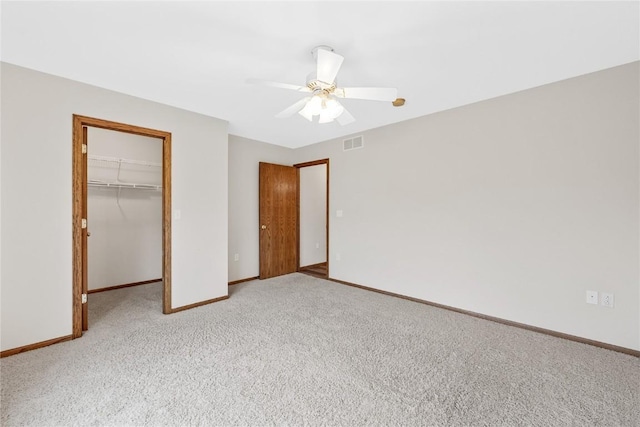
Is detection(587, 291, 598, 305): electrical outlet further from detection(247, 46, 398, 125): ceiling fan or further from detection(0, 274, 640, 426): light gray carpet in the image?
detection(247, 46, 398, 125): ceiling fan

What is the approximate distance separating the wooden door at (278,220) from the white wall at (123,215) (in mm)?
1711

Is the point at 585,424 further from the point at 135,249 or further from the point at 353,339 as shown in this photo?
→ the point at 135,249

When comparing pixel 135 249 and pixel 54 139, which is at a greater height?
pixel 54 139

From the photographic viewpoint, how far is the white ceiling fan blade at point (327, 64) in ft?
5.65

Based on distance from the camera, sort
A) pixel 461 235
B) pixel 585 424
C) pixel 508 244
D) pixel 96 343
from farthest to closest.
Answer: pixel 461 235, pixel 508 244, pixel 96 343, pixel 585 424

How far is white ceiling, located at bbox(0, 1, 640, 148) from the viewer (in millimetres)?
1638

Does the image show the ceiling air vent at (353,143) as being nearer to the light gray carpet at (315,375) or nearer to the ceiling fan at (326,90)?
the ceiling fan at (326,90)

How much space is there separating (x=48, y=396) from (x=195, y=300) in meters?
1.63

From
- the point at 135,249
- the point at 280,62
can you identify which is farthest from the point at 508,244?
the point at 135,249

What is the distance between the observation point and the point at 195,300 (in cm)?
330

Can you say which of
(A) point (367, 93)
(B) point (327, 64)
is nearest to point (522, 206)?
(A) point (367, 93)

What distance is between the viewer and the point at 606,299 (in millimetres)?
2305

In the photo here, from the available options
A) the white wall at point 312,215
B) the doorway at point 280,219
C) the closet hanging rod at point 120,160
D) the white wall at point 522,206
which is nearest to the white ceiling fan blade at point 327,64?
the white wall at point 522,206

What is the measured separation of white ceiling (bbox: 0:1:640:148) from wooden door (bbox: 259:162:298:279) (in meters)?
2.06
